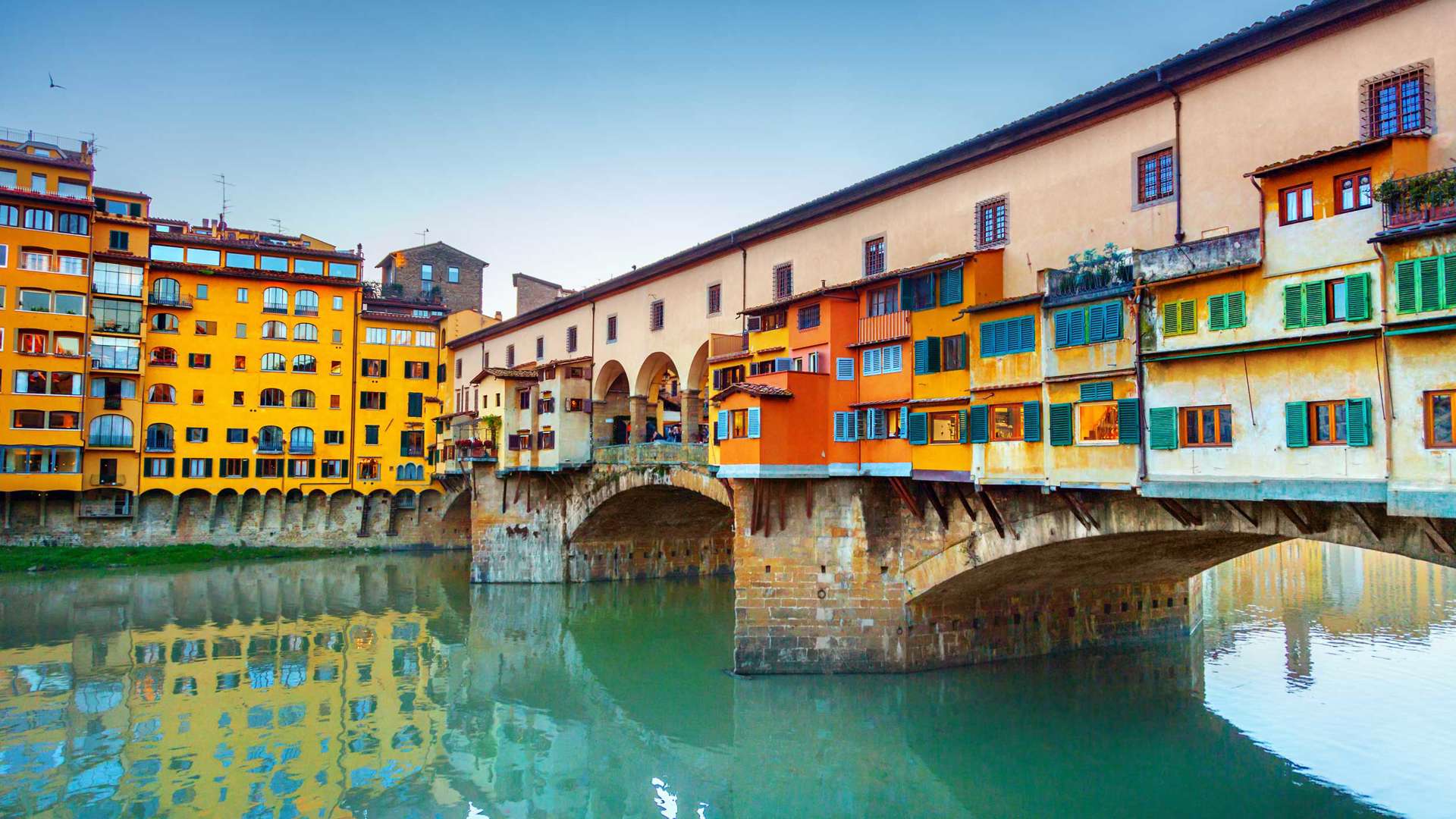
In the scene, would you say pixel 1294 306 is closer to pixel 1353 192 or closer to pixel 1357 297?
pixel 1357 297

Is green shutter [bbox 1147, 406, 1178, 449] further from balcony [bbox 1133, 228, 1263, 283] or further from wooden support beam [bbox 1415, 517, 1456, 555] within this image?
wooden support beam [bbox 1415, 517, 1456, 555]

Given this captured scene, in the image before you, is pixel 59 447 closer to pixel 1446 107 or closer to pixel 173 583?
pixel 173 583

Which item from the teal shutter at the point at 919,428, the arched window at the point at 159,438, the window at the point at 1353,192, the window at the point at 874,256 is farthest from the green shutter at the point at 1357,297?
the arched window at the point at 159,438

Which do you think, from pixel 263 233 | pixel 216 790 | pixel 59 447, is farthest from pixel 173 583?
pixel 216 790

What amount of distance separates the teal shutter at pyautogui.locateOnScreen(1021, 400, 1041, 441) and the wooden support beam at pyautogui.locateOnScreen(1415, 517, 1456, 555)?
20.9 ft

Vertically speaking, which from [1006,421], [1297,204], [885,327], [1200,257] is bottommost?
[1006,421]

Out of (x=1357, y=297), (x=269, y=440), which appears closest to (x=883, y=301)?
(x=1357, y=297)

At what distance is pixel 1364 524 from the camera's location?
14.5 metres

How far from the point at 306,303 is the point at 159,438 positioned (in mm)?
11155

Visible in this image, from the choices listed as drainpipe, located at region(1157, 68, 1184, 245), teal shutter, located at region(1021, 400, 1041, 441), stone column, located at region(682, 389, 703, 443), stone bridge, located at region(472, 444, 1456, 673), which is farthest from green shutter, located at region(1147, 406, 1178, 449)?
stone column, located at region(682, 389, 703, 443)

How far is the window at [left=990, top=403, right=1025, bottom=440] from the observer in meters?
19.2

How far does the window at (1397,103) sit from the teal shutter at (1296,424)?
4.36 metres

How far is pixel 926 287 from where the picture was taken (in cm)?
2169

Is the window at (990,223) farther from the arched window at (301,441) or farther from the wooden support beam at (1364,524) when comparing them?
the arched window at (301,441)
